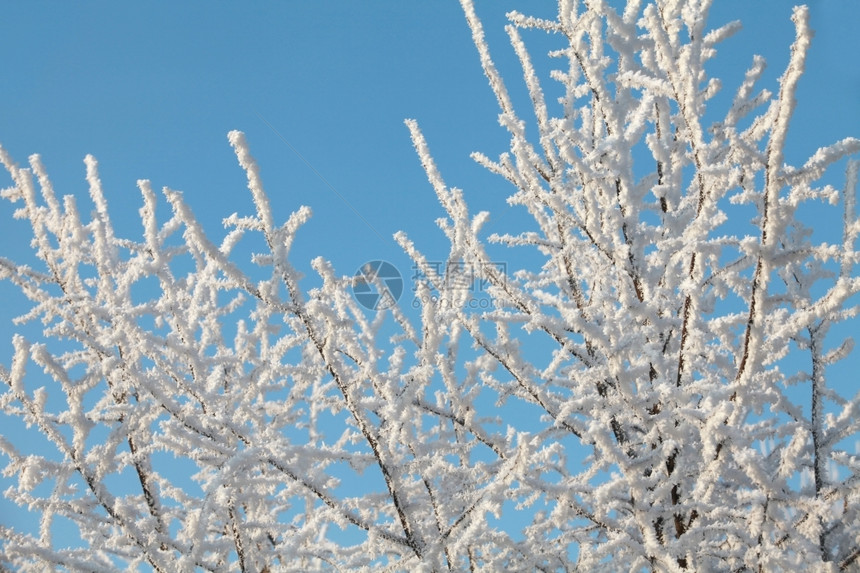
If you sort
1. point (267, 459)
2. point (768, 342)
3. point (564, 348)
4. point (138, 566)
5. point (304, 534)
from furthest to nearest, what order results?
point (138, 566) → point (564, 348) → point (304, 534) → point (267, 459) → point (768, 342)

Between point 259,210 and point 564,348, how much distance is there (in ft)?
5.68

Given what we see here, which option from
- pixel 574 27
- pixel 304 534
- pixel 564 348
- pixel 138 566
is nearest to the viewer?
pixel 304 534

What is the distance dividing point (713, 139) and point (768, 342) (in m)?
1.09

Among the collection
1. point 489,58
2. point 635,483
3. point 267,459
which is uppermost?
point 489,58

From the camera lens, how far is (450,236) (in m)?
3.39

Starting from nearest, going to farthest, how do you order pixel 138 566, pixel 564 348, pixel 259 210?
pixel 259 210 → pixel 564 348 → pixel 138 566

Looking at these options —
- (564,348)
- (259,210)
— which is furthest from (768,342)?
(259,210)

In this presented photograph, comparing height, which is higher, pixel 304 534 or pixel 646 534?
pixel 304 534

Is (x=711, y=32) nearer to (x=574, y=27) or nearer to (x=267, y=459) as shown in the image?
(x=574, y=27)

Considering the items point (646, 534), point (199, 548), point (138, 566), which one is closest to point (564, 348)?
point (646, 534)

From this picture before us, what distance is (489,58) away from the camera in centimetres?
366

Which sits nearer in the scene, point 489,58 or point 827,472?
point 827,472

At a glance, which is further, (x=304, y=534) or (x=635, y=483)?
(x=304, y=534)

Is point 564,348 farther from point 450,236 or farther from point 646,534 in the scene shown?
point 646,534
